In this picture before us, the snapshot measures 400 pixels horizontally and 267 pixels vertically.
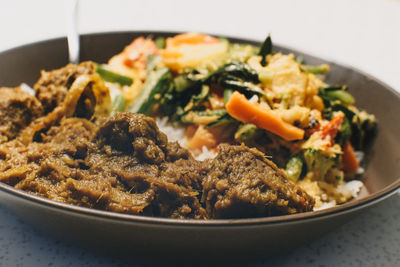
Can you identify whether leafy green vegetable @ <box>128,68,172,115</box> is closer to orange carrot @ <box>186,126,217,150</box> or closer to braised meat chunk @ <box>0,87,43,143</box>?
orange carrot @ <box>186,126,217,150</box>

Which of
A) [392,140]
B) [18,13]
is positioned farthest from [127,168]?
[18,13]

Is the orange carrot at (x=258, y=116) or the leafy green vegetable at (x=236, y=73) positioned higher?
the leafy green vegetable at (x=236, y=73)

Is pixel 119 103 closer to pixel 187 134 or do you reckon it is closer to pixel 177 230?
pixel 187 134

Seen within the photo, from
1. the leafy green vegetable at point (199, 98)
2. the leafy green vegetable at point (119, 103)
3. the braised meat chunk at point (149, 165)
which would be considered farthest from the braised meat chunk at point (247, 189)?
the leafy green vegetable at point (119, 103)

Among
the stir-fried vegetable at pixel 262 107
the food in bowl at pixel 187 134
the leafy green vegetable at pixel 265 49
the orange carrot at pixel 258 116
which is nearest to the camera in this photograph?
the food in bowl at pixel 187 134

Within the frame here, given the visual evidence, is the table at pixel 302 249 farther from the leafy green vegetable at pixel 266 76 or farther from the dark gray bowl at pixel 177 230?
the leafy green vegetable at pixel 266 76

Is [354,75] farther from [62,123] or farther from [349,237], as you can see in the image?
[62,123]

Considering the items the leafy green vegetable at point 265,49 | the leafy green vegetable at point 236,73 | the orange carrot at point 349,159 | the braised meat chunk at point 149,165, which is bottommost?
the orange carrot at point 349,159
